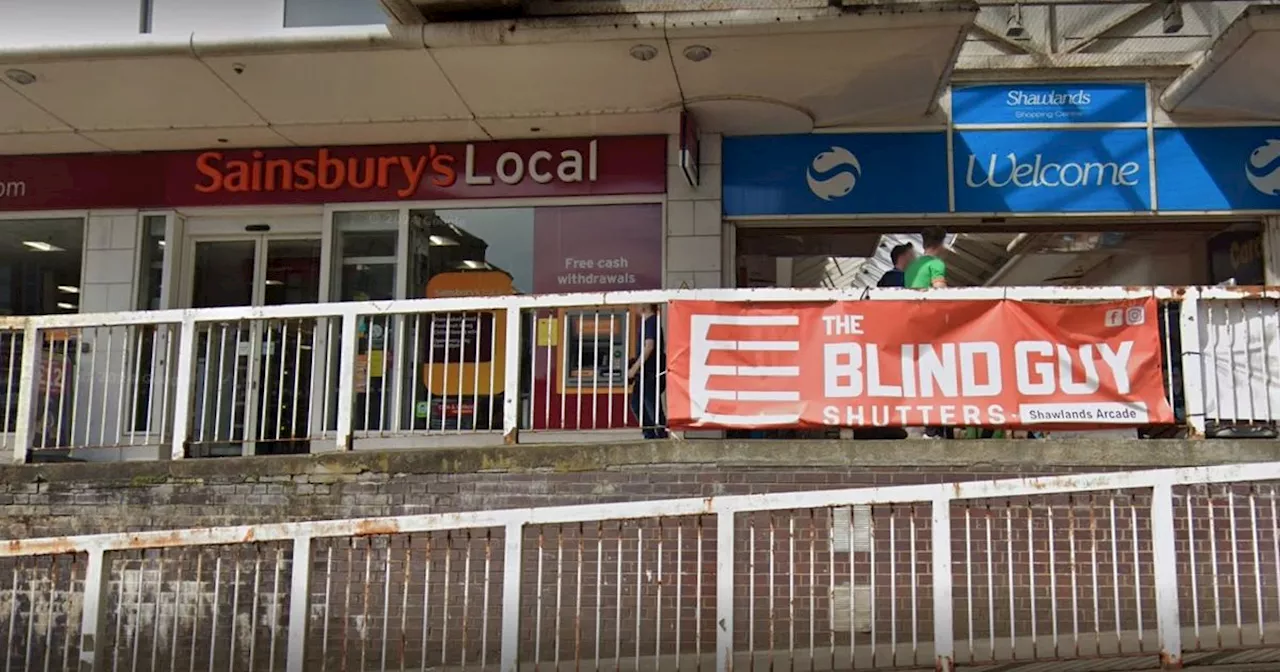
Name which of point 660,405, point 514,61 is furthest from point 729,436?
point 514,61

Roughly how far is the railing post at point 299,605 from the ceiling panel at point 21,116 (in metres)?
5.93

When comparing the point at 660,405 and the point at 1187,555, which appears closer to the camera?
the point at 1187,555

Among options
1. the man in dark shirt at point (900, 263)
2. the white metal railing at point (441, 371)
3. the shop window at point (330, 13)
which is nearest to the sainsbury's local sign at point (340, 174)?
the shop window at point (330, 13)

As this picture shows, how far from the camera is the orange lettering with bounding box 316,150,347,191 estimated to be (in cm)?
1042

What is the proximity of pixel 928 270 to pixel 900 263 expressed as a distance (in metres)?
1.02

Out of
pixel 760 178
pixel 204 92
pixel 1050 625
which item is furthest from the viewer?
pixel 760 178

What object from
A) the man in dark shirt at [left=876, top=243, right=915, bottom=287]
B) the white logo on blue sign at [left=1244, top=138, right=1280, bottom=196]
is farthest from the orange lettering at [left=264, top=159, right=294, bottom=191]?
the white logo on blue sign at [left=1244, top=138, right=1280, bottom=196]

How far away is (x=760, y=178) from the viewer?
991cm

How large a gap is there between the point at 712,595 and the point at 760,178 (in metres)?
4.85

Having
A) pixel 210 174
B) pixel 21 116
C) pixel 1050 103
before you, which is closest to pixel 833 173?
pixel 1050 103

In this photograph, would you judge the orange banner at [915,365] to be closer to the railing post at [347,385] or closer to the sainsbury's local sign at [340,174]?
the railing post at [347,385]

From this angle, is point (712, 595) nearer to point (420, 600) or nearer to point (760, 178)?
point (420, 600)

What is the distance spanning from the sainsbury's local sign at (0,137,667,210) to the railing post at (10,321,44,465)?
3258 millimetres

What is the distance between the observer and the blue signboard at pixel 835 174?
9.73 m
